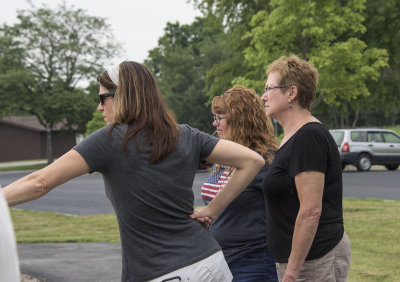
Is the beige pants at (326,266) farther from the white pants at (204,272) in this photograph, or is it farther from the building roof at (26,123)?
the building roof at (26,123)

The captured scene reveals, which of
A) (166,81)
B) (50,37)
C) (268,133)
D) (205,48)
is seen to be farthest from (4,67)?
(268,133)

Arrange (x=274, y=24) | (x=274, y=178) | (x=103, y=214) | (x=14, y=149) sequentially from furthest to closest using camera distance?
(x=14, y=149) < (x=274, y=24) < (x=103, y=214) < (x=274, y=178)

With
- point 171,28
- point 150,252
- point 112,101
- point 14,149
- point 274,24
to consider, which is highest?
point 171,28

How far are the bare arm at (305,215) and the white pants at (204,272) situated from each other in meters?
0.40

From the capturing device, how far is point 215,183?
11.3 feet

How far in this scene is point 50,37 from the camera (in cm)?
4847

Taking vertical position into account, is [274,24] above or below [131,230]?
above

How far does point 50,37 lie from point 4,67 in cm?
449

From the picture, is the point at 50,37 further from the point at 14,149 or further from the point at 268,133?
the point at 268,133

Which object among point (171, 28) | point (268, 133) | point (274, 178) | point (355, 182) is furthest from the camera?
point (171, 28)

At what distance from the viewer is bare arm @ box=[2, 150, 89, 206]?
2154mm

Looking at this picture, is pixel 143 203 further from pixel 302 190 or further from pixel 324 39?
pixel 324 39

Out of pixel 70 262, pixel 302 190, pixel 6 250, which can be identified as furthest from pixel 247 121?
pixel 70 262

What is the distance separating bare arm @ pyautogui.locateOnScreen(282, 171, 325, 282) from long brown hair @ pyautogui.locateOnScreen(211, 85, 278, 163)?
2.46ft
